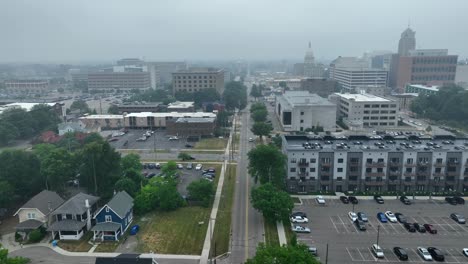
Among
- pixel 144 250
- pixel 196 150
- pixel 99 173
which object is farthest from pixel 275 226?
pixel 196 150

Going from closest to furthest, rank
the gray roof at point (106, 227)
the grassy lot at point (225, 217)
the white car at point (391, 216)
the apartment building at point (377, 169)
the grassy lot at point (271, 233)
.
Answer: the grassy lot at point (225, 217), the grassy lot at point (271, 233), the gray roof at point (106, 227), the white car at point (391, 216), the apartment building at point (377, 169)

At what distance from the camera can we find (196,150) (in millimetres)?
81375

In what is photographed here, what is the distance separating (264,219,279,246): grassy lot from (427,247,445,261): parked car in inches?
642

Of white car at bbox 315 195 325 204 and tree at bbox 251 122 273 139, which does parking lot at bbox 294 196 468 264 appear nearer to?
white car at bbox 315 195 325 204

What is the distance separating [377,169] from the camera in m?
54.5

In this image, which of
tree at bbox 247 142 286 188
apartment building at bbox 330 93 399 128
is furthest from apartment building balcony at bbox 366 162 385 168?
apartment building at bbox 330 93 399 128

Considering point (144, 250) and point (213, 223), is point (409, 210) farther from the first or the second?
point (144, 250)

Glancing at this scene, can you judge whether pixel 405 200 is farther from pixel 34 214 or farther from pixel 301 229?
pixel 34 214

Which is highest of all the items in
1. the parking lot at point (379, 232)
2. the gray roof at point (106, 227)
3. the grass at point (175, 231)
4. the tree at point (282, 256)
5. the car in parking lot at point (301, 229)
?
the tree at point (282, 256)

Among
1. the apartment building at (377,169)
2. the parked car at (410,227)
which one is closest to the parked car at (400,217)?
the parked car at (410,227)

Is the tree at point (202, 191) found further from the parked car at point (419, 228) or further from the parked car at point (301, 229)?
the parked car at point (419, 228)

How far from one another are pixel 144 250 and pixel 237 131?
64802 millimetres

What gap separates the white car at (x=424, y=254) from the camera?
36000mm

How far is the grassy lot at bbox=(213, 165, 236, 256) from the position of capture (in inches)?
1535
